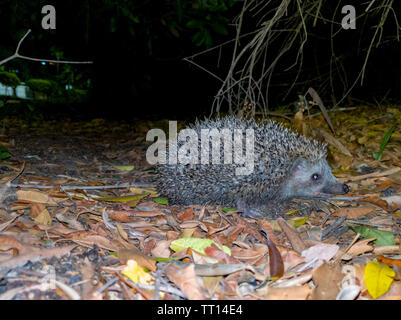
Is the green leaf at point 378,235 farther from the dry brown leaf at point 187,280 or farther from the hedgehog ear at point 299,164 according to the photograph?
the dry brown leaf at point 187,280

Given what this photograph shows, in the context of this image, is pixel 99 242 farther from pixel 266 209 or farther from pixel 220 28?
pixel 220 28

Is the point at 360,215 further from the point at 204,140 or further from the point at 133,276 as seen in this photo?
the point at 133,276

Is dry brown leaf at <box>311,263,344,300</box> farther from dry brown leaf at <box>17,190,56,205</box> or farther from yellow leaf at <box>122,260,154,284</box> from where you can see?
dry brown leaf at <box>17,190,56,205</box>

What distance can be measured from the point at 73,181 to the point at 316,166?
3.14 metres

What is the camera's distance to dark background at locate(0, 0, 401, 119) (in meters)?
6.17

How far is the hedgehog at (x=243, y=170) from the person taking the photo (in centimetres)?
438

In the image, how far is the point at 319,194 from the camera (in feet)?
15.5

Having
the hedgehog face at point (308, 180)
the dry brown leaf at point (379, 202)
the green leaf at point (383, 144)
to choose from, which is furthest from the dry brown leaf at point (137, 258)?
the green leaf at point (383, 144)

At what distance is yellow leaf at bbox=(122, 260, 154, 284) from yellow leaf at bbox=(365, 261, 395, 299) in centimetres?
145

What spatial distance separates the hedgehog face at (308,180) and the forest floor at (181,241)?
0.28 meters

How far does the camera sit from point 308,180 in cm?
473

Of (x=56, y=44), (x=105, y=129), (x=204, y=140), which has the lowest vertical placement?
(x=105, y=129)

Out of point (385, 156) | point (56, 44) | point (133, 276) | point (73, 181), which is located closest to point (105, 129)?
point (56, 44)

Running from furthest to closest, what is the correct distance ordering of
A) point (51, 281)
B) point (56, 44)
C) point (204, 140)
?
point (56, 44) < point (204, 140) < point (51, 281)
